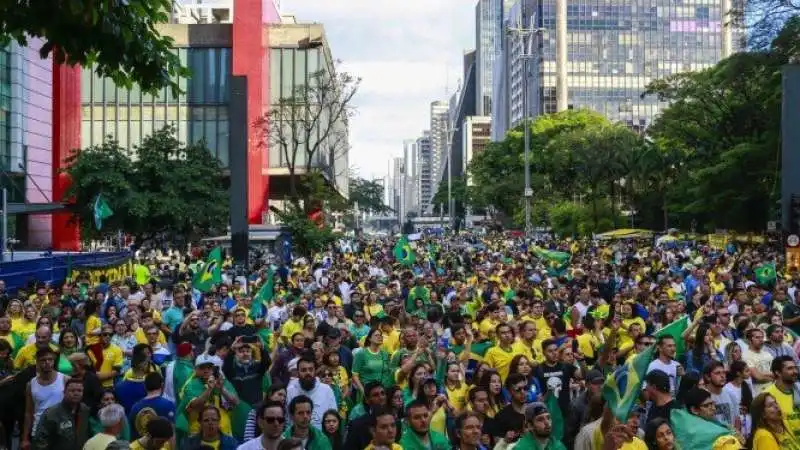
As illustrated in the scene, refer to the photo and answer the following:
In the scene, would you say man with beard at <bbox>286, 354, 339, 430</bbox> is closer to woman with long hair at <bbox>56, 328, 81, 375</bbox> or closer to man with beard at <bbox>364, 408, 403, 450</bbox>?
man with beard at <bbox>364, 408, 403, 450</bbox>

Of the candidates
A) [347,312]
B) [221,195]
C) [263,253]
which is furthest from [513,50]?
[347,312]

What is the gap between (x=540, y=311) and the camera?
13195 mm

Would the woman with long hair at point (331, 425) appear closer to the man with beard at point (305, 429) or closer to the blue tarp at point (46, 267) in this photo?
the man with beard at point (305, 429)

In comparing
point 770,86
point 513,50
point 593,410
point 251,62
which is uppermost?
point 513,50

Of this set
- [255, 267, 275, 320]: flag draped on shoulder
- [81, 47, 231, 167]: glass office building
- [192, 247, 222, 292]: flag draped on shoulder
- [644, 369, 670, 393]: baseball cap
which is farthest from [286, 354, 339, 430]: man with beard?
[81, 47, 231, 167]: glass office building

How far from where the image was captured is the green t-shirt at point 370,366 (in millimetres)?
10555

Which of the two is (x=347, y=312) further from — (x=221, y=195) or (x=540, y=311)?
(x=221, y=195)

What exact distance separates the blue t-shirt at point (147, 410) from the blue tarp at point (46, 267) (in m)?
15.3

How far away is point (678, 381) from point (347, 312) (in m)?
6.75

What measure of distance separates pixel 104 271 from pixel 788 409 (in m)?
21.5

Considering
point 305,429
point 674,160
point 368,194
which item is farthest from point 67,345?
point 368,194

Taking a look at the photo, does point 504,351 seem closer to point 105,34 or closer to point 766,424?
point 766,424

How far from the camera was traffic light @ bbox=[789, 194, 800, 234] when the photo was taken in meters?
26.7

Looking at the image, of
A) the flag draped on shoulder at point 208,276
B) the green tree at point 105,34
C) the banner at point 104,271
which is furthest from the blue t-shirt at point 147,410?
the banner at point 104,271
